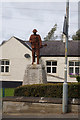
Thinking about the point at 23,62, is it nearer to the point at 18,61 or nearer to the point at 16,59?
the point at 18,61

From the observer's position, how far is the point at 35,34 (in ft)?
35.5

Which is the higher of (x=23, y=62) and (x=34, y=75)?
(x=23, y=62)

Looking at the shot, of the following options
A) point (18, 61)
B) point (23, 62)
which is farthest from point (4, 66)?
point (23, 62)

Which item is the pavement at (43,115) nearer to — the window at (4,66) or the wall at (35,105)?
the wall at (35,105)

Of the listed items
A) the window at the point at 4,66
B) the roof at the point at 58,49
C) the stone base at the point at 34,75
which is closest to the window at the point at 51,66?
the roof at the point at 58,49

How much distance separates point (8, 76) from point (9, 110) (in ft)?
→ 47.9

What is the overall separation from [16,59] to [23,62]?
1063 millimetres

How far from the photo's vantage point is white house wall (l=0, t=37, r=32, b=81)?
70.7 feet

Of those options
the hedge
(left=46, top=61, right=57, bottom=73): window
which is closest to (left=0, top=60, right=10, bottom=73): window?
(left=46, top=61, right=57, bottom=73): window

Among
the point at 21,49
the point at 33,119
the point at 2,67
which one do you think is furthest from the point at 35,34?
the point at 2,67

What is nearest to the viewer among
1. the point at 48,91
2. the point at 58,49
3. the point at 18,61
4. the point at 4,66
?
the point at 48,91

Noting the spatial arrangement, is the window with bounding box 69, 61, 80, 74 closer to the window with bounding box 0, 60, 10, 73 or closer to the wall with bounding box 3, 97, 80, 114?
the window with bounding box 0, 60, 10, 73

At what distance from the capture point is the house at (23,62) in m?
21.3

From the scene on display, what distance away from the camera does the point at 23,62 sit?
21.6 meters
